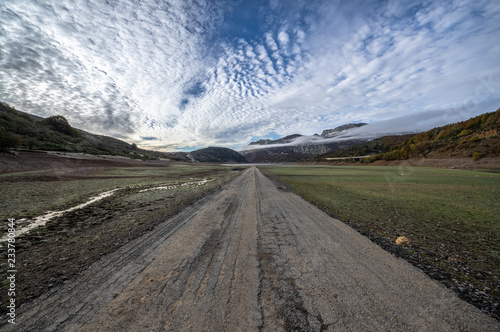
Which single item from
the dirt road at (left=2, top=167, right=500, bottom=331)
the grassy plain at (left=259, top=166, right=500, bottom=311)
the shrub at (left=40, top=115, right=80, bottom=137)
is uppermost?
the shrub at (left=40, top=115, right=80, bottom=137)

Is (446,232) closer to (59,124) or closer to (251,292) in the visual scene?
(251,292)

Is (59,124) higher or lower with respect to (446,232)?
higher

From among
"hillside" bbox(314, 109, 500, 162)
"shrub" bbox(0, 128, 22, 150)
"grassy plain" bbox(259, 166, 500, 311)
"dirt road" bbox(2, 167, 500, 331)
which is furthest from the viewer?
"hillside" bbox(314, 109, 500, 162)

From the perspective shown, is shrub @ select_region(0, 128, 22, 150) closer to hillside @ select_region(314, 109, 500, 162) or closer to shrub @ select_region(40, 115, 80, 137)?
shrub @ select_region(40, 115, 80, 137)

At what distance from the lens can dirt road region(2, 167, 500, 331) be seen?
259cm

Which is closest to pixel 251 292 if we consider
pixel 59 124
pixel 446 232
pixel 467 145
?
pixel 446 232

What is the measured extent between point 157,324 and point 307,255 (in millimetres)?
3646

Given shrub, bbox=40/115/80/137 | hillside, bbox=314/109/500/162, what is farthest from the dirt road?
shrub, bbox=40/115/80/137

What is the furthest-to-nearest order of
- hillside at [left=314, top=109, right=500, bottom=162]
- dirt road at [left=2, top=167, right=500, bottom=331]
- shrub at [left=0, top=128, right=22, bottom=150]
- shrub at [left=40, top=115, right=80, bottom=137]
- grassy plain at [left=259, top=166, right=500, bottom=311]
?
shrub at [left=40, top=115, right=80, bottom=137] < hillside at [left=314, top=109, right=500, bottom=162] < shrub at [left=0, top=128, right=22, bottom=150] < grassy plain at [left=259, top=166, right=500, bottom=311] < dirt road at [left=2, top=167, right=500, bottom=331]

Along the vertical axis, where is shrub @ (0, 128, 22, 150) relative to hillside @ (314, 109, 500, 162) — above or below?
above

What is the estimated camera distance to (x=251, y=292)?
326cm

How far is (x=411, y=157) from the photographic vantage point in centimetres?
7206

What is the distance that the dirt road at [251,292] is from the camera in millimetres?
2586

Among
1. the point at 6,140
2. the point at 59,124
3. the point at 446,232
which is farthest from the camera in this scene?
the point at 59,124
